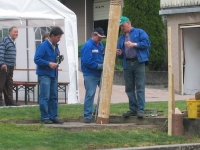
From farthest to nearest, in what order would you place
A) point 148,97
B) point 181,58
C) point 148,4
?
point 148,4 → point 181,58 → point 148,97

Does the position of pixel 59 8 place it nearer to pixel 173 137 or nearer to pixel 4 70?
pixel 4 70

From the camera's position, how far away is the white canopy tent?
1518 cm

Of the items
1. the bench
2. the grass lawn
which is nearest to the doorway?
the bench

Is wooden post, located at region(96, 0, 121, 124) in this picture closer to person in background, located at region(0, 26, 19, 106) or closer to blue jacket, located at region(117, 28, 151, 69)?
blue jacket, located at region(117, 28, 151, 69)

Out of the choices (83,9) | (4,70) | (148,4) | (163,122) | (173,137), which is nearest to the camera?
(173,137)

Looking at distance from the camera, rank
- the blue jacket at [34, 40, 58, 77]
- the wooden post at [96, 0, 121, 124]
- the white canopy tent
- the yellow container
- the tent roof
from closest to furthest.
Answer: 1. the yellow container
2. the wooden post at [96, 0, 121, 124]
3. the blue jacket at [34, 40, 58, 77]
4. the tent roof
5. the white canopy tent

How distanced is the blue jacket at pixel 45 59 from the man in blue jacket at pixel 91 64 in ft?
1.90

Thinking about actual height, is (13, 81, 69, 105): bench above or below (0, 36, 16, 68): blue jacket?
below

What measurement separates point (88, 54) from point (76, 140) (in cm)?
220

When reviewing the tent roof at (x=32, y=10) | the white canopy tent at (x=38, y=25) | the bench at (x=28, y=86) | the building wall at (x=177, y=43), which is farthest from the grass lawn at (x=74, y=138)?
the building wall at (x=177, y=43)

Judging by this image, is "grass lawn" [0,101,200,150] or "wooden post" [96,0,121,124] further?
"wooden post" [96,0,121,124]

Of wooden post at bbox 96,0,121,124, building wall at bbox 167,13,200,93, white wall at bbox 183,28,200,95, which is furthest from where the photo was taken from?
white wall at bbox 183,28,200,95

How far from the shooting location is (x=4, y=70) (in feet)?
49.1

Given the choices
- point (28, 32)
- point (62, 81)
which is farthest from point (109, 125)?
→ point (28, 32)
